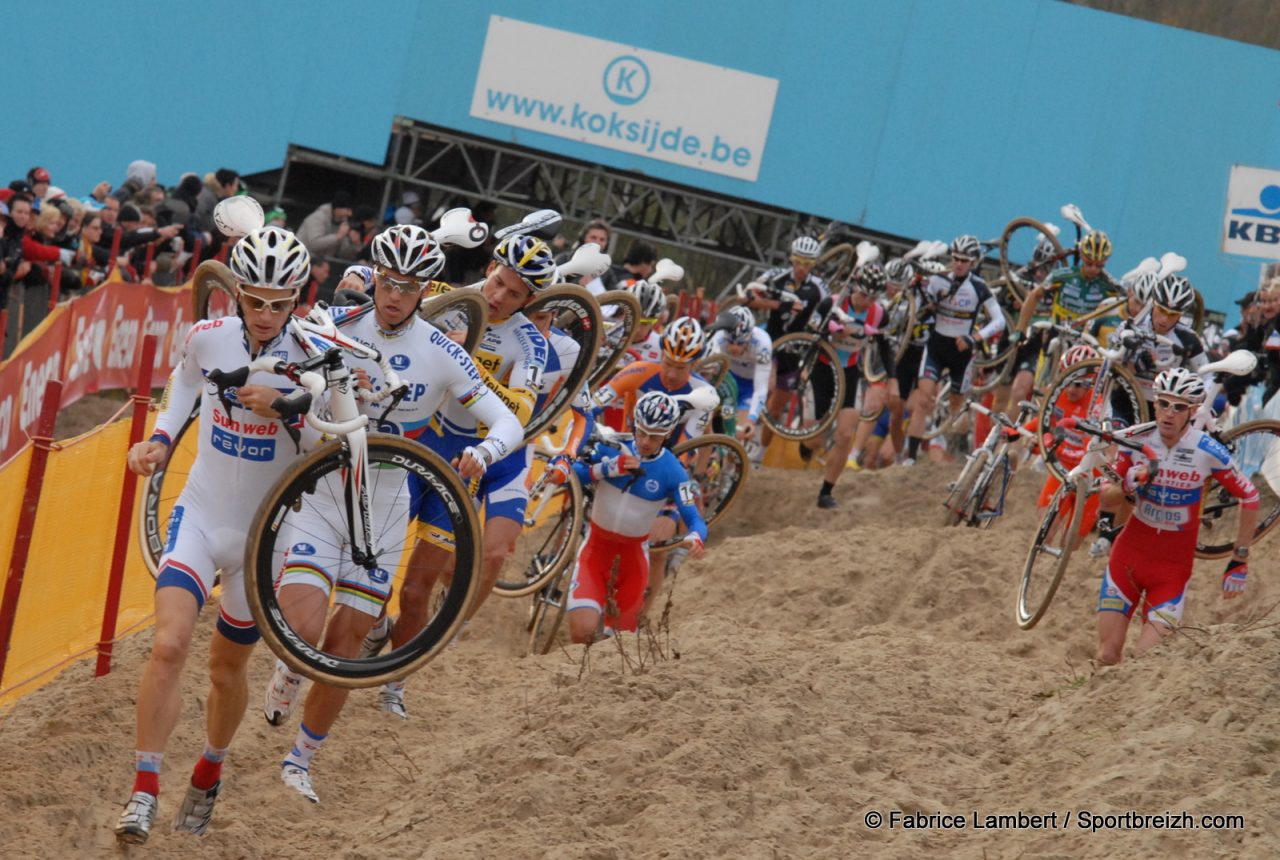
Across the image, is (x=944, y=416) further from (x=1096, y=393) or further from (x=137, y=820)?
(x=137, y=820)

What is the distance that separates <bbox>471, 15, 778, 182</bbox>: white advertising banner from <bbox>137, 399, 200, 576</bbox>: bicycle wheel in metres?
13.1

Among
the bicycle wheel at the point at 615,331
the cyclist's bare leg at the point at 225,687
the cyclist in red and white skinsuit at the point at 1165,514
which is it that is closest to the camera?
the cyclist's bare leg at the point at 225,687

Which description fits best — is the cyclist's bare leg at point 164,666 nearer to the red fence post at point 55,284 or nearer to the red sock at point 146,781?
the red sock at point 146,781

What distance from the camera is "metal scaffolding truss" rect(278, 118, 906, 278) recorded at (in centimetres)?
2361

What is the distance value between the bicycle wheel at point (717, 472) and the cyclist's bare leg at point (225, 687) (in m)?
7.40

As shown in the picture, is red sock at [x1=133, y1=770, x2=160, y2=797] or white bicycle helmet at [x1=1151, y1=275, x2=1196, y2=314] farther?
white bicycle helmet at [x1=1151, y1=275, x2=1196, y2=314]

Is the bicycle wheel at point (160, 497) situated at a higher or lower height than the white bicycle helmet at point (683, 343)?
lower

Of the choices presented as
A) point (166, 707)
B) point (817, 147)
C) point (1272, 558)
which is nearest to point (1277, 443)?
point (1272, 558)

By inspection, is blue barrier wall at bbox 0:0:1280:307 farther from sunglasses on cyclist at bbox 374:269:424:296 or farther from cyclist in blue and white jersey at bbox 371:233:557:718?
sunglasses on cyclist at bbox 374:269:424:296

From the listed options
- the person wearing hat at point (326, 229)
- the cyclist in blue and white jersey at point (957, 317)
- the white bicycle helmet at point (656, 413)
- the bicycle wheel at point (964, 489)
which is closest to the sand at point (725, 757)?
the white bicycle helmet at point (656, 413)

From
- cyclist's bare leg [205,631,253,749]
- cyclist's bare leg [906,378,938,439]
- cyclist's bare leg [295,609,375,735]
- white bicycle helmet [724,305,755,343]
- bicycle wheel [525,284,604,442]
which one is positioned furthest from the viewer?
cyclist's bare leg [906,378,938,439]

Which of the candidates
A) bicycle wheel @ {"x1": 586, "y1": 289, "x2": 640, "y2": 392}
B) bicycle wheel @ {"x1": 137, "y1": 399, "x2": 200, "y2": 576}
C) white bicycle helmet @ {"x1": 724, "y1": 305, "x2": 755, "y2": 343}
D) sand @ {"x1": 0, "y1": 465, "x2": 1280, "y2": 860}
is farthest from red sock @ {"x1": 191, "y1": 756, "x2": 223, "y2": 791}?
white bicycle helmet @ {"x1": 724, "y1": 305, "x2": 755, "y2": 343}

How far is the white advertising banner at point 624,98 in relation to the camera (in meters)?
23.8

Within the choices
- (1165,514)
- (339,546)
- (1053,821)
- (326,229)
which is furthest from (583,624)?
(326,229)
